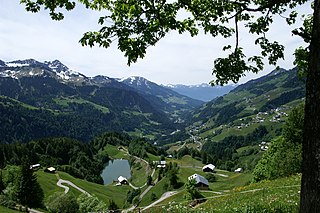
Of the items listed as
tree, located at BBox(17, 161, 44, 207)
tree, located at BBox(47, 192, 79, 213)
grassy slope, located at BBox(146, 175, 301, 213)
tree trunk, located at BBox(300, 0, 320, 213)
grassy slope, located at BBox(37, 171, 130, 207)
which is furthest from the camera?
grassy slope, located at BBox(37, 171, 130, 207)

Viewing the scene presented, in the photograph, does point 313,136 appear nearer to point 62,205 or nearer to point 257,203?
point 257,203

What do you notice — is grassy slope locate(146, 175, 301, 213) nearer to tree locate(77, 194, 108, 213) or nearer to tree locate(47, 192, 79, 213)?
tree locate(47, 192, 79, 213)

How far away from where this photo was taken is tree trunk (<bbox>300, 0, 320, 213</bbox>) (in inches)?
262

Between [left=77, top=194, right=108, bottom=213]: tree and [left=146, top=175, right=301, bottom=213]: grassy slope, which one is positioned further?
[left=77, top=194, right=108, bottom=213]: tree

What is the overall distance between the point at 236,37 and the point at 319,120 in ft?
18.7

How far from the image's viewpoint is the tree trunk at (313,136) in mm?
6664

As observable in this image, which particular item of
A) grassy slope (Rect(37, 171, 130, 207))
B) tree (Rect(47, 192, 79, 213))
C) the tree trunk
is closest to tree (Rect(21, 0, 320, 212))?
the tree trunk

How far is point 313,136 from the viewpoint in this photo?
6.71 m

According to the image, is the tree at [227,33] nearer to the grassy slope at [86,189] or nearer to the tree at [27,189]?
the tree at [27,189]

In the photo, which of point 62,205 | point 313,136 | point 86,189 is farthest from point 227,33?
point 86,189

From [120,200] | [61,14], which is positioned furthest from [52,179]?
[61,14]

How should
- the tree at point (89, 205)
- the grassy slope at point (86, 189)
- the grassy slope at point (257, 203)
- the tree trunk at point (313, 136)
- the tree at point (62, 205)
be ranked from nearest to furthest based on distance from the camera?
the tree trunk at point (313, 136) → the grassy slope at point (257, 203) → the tree at point (62, 205) → the tree at point (89, 205) → the grassy slope at point (86, 189)

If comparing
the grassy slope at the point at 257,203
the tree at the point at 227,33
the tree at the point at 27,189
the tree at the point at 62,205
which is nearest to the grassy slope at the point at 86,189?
the tree at the point at 27,189

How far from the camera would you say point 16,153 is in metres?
195
